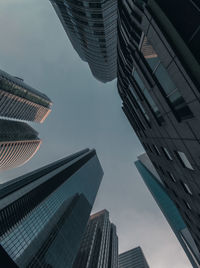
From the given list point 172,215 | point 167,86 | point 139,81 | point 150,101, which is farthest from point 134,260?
point 167,86

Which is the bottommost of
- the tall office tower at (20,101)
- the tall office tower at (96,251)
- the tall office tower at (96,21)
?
the tall office tower at (96,251)

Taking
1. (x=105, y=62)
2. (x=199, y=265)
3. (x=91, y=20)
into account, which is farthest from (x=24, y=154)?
(x=199, y=265)

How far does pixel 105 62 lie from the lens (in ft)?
224

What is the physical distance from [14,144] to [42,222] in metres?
93.4

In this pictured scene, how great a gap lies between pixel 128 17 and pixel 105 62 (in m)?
61.0

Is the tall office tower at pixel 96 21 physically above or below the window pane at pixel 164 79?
above

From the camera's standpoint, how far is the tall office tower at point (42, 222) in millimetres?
54444

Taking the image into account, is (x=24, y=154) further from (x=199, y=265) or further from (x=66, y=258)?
(x=199, y=265)

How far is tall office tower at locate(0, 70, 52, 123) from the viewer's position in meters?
122

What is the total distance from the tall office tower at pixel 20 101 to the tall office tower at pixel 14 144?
633 inches

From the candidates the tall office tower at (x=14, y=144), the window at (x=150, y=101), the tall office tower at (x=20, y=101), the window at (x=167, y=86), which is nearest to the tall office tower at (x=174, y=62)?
the window at (x=167, y=86)

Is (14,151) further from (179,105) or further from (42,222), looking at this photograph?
(179,105)

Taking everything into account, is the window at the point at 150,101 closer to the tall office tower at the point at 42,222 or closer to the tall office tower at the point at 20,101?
the tall office tower at the point at 42,222

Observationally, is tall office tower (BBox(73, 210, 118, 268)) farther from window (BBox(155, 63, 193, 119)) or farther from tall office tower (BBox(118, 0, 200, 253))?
window (BBox(155, 63, 193, 119))
